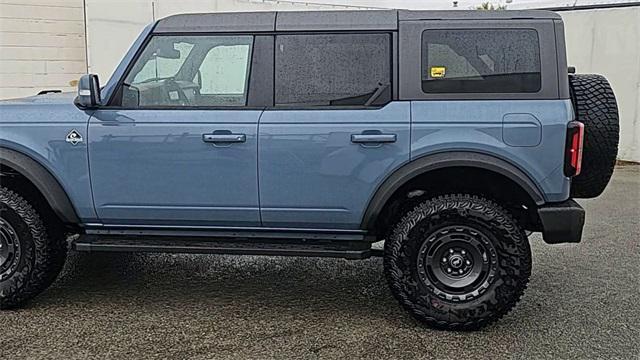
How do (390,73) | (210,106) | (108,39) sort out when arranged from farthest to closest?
1. (108,39)
2. (210,106)
3. (390,73)

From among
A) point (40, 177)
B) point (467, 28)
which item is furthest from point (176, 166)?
point (467, 28)

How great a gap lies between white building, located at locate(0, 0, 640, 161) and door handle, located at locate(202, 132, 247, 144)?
5.97m

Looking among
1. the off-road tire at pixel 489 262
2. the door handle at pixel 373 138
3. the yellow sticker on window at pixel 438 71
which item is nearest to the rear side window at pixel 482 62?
the yellow sticker on window at pixel 438 71

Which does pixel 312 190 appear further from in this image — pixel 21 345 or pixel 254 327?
pixel 21 345

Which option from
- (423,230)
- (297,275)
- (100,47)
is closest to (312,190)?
(423,230)

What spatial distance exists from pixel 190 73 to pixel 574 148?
2.32m

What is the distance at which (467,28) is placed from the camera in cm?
372

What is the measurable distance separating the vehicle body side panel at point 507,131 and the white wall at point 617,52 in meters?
6.90

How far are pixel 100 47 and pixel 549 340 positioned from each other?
758cm

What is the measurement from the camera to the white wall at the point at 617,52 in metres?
9.49

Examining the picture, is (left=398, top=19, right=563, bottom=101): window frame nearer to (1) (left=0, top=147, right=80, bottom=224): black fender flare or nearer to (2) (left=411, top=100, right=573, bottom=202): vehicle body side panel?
(2) (left=411, top=100, right=573, bottom=202): vehicle body side panel

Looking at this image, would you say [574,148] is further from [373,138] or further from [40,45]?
[40,45]

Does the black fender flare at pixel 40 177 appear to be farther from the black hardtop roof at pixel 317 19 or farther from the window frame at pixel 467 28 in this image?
the window frame at pixel 467 28

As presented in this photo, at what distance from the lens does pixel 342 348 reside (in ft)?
11.6
